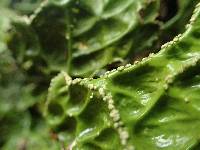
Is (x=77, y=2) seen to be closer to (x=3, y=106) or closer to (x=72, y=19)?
(x=72, y=19)

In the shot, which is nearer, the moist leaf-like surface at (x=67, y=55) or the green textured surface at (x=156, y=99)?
the green textured surface at (x=156, y=99)

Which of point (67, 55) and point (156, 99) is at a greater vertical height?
point (156, 99)

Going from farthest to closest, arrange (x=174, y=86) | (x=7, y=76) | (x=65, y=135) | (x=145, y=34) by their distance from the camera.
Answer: (x=7, y=76) < (x=145, y=34) < (x=65, y=135) < (x=174, y=86)

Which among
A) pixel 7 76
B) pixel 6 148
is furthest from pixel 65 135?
pixel 7 76

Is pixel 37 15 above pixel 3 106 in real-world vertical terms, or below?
above

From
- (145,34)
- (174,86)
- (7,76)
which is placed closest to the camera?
(174,86)

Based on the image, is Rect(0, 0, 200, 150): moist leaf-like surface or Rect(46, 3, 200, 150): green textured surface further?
Rect(0, 0, 200, 150): moist leaf-like surface

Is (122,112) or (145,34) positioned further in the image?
(145,34)

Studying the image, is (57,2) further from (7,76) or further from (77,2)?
(7,76)

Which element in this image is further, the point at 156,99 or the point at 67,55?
the point at 67,55

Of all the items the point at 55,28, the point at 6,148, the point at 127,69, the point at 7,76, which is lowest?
the point at 6,148

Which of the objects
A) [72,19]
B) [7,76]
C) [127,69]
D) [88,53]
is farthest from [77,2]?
[127,69]
